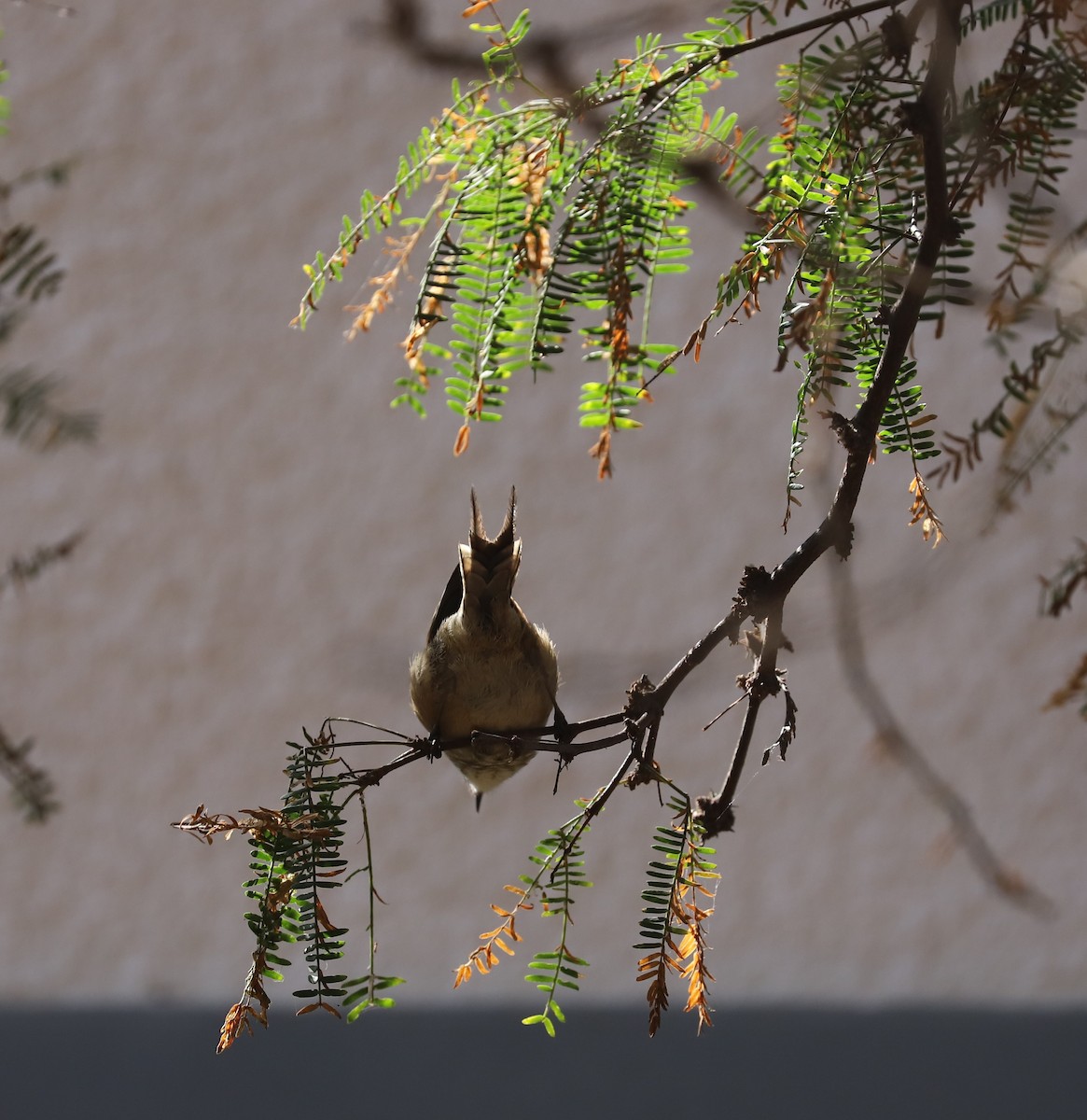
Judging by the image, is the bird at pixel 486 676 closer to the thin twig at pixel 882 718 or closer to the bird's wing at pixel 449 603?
the bird's wing at pixel 449 603

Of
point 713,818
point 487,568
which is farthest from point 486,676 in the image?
point 713,818

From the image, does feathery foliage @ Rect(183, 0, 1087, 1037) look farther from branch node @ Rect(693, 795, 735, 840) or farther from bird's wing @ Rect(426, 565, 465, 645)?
bird's wing @ Rect(426, 565, 465, 645)

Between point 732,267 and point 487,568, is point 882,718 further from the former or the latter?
point 487,568

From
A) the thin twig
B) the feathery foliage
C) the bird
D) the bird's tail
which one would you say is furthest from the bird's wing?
the thin twig

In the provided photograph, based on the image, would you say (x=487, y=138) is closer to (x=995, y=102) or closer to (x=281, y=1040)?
(x=995, y=102)

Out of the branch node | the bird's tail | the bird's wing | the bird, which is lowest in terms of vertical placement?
the branch node

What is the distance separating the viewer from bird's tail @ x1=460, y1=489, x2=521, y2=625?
4.75 ft

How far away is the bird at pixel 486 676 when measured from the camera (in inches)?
63.3

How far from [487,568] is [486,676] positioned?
0.22 m

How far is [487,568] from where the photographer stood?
4.90ft

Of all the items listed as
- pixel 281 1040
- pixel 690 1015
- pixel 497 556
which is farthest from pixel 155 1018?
pixel 497 556

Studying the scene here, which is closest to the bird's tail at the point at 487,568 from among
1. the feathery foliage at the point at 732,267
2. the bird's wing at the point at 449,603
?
the bird's wing at the point at 449,603

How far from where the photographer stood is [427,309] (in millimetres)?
1097

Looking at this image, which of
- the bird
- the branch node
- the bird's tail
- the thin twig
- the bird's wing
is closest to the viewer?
the thin twig
